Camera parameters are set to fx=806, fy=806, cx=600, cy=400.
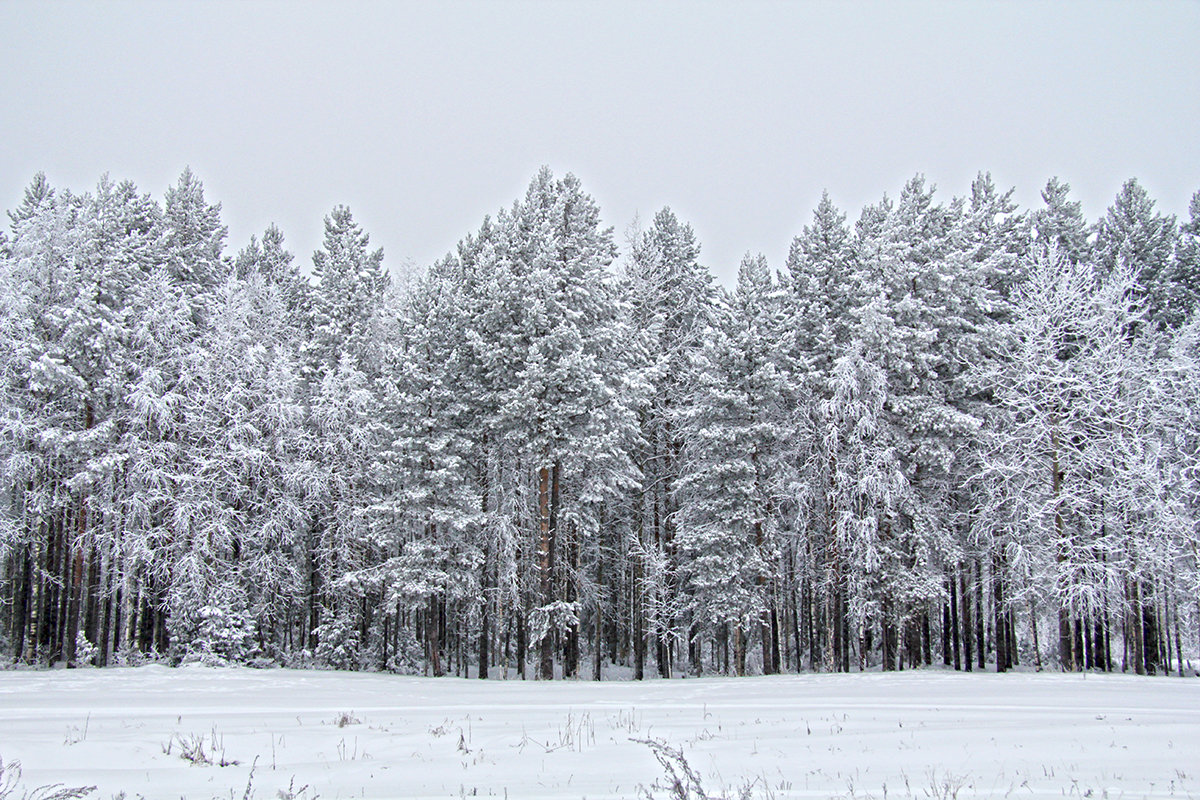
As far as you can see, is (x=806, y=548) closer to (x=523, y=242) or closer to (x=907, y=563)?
(x=907, y=563)

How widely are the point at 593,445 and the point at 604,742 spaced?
1618 cm

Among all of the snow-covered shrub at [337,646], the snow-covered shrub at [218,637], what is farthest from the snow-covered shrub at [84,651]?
the snow-covered shrub at [337,646]

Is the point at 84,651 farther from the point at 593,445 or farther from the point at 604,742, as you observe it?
the point at 604,742

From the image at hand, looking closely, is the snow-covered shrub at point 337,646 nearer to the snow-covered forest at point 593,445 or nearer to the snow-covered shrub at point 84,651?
the snow-covered forest at point 593,445

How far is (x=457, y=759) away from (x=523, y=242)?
71.5 ft

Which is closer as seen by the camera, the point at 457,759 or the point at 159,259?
the point at 457,759

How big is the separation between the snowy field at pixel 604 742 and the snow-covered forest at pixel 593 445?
9.38m

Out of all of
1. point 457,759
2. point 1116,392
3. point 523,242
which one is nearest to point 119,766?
point 457,759

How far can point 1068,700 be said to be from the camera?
16.2 metres

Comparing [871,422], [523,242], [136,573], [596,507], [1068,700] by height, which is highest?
[523,242]

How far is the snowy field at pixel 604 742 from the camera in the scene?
8.80 meters

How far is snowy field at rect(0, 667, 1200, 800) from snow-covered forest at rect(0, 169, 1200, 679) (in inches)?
369

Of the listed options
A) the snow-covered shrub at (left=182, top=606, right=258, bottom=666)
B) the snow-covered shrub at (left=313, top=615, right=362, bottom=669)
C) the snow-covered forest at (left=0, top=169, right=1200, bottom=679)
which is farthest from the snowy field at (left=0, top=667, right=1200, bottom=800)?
the snow-covered shrub at (left=313, top=615, right=362, bottom=669)

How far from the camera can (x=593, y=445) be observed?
27.4 meters
